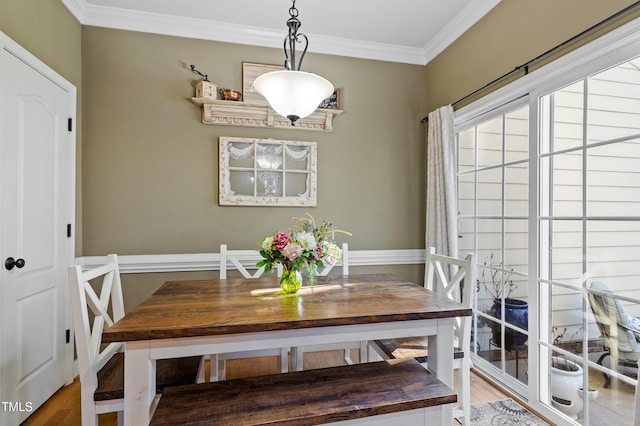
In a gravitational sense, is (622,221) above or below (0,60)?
below

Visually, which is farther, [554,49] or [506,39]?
[506,39]

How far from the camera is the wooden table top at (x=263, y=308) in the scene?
49.9 inches

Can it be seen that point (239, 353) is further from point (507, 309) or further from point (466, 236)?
point (466, 236)

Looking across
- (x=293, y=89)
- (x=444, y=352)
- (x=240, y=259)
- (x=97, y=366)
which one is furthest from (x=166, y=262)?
(x=444, y=352)

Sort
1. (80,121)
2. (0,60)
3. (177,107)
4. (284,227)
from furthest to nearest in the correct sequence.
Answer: (284,227)
(177,107)
(80,121)
(0,60)

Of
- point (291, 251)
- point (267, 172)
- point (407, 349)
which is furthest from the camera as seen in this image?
point (267, 172)

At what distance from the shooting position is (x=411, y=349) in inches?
74.1

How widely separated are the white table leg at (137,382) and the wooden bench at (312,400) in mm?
72

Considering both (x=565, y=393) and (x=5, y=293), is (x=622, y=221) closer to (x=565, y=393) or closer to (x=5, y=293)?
(x=565, y=393)

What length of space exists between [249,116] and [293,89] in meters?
1.30

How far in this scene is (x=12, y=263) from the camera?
187 cm

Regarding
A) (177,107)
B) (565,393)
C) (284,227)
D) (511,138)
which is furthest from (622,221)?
(177,107)

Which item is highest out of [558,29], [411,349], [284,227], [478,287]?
[558,29]

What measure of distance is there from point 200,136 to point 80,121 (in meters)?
0.91
